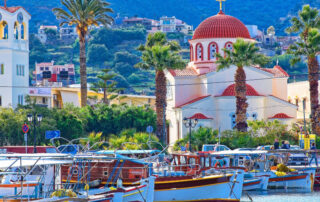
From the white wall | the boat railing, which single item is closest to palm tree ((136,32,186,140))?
the white wall

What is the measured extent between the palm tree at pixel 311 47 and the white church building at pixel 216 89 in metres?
8.01

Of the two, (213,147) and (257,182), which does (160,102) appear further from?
(257,182)

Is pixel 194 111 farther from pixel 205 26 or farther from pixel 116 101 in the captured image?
pixel 116 101

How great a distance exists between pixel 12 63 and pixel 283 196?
31.0 m

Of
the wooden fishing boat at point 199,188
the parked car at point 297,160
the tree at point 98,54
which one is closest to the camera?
the wooden fishing boat at point 199,188

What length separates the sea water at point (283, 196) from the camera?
42.0 meters

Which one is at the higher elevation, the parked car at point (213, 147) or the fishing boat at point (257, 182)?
the parked car at point (213, 147)

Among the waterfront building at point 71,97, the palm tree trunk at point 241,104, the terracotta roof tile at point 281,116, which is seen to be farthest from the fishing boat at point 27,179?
the waterfront building at point 71,97

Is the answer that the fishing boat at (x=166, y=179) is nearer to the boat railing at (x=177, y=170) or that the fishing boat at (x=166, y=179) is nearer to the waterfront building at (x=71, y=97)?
the boat railing at (x=177, y=170)

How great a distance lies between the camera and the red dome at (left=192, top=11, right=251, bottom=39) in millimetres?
76000

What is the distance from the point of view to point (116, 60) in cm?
19062

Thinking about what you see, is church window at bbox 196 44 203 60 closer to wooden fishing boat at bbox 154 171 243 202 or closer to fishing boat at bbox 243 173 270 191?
fishing boat at bbox 243 173 270 191

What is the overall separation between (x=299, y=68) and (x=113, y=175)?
16601cm

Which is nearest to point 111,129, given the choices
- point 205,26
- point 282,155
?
point 205,26
